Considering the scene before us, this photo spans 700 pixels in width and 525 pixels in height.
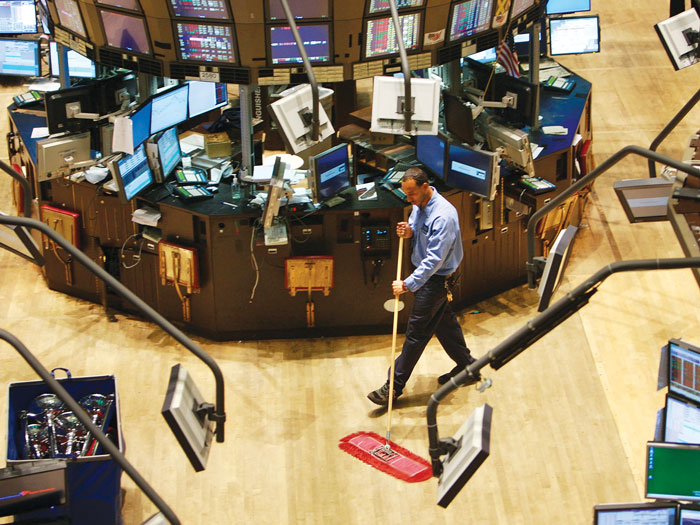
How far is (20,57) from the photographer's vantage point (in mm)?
11820

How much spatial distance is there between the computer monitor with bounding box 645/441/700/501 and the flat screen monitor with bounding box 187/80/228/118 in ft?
16.9

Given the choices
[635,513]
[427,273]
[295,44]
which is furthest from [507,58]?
[635,513]

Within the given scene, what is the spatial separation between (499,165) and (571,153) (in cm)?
102

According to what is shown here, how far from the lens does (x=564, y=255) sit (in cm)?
615

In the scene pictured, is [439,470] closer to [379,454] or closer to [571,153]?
[379,454]

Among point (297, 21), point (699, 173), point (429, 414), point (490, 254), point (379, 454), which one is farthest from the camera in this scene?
point (490, 254)

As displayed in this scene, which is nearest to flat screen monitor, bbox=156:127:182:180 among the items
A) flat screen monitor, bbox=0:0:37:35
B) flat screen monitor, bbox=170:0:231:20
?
flat screen monitor, bbox=170:0:231:20

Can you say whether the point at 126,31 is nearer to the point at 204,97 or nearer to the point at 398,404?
the point at 204,97

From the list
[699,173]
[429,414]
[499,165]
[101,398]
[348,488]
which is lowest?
[348,488]

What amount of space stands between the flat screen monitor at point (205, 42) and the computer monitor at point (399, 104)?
5.42ft

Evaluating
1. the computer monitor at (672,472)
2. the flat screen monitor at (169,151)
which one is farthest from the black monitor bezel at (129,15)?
the computer monitor at (672,472)

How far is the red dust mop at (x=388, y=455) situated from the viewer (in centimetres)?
812

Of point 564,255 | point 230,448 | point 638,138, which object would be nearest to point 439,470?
point 564,255

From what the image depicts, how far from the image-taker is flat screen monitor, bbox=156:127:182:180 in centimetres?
943
